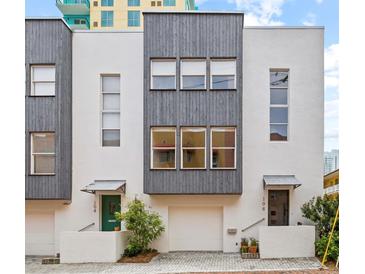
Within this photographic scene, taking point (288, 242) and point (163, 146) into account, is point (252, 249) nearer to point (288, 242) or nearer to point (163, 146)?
point (288, 242)

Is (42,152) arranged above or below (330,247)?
above

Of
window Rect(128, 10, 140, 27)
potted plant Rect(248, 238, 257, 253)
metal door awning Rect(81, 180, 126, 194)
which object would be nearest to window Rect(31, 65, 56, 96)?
metal door awning Rect(81, 180, 126, 194)

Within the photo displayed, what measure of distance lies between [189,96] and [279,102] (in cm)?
307

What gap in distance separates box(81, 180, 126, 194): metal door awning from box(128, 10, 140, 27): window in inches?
1108

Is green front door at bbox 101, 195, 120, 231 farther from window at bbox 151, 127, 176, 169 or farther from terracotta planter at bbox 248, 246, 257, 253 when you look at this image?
terracotta planter at bbox 248, 246, 257, 253

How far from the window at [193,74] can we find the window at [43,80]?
165 inches

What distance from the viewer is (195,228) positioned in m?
11.9

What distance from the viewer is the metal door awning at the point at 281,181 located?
11.1 m

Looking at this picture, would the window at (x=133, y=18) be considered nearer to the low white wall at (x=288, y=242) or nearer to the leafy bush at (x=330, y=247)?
the low white wall at (x=288, y=242)

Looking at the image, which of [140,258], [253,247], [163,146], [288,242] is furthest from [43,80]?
[288,242]

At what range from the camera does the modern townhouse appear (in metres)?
11.4

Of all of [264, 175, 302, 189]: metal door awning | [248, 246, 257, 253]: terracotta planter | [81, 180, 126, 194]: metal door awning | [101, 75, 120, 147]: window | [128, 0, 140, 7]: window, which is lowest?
[248, 246, 257, 253]: terracotta planter

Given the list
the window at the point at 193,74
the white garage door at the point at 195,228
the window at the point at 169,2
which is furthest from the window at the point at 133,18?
the white garage door at the point at 195,228
